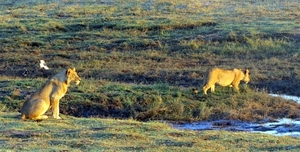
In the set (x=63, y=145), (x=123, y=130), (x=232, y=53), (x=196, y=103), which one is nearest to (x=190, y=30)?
(x=232, y=53)

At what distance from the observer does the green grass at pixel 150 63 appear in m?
11.4

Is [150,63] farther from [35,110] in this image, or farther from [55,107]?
[35,110]

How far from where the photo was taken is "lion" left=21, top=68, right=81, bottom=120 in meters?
12.4

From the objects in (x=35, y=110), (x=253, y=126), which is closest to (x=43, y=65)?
(x=253, y=126)

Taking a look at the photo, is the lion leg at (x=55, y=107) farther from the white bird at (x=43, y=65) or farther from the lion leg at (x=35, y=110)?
the white bird at (x=43, y=65)

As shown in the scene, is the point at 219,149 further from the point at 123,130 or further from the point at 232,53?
the point at 232,53

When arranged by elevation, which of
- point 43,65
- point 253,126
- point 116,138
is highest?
point 116,138

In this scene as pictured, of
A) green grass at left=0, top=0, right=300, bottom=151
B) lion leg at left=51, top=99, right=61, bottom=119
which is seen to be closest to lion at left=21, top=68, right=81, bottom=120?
lion leg at left=51, top=99, right=61, bottom=119

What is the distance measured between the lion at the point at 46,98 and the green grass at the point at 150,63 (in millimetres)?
398

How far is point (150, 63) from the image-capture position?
2272cm

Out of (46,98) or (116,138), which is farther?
(46,98)

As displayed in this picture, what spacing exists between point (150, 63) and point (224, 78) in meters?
5.11

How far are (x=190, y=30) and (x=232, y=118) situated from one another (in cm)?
1238

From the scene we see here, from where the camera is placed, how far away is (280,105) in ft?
55.6
